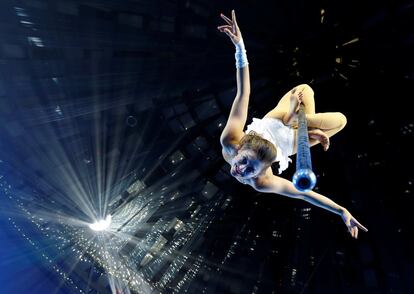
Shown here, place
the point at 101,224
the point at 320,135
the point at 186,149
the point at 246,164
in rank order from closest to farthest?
the point at 246,164 < the point at 320,135 < the point at 101,224 < the point at 186,149

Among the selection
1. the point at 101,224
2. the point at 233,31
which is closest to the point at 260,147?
the point at 233,31

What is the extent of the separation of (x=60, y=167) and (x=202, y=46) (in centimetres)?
258

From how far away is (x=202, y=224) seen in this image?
15.6 ft

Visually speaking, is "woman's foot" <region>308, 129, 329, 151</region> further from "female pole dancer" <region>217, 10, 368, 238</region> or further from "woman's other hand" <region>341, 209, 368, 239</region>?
"woman's other hand" <region>341, 209, 368, 239</region>

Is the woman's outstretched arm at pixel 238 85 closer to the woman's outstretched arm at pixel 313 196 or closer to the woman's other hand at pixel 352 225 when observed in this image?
the woman's outstretched arm at pixel 313 196

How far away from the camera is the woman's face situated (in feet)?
7.18

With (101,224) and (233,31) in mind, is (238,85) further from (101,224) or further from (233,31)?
(101,224)

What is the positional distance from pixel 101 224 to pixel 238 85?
3168 mm

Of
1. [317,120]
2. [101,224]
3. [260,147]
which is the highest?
[317,120]

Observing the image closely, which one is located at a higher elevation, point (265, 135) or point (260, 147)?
point (265, 135)

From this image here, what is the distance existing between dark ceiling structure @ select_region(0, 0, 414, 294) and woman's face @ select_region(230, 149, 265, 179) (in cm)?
231

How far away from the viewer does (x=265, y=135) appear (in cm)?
255

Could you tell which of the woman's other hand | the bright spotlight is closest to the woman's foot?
the woman's other hand

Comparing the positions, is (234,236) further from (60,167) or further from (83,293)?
(60,167)
